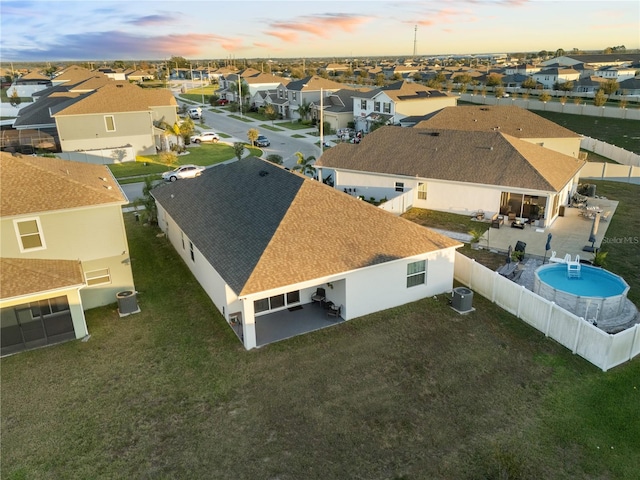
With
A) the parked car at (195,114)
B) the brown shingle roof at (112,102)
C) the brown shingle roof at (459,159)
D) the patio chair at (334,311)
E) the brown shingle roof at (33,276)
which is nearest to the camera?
the brown shingle roof at (33,276)

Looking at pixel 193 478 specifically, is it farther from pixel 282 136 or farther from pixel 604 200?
Result: pixel 282 136

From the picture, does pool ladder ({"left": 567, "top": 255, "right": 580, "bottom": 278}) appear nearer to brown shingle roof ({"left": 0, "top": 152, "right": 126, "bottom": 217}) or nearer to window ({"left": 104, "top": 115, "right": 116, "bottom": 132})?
brown shingle roof ({"left": 0, "top": 152, "right": 126, "bottom": 217})

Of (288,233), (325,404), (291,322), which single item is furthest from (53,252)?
(325,404)

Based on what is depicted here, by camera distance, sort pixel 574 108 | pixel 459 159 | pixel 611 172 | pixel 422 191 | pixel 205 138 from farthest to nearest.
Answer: pixel 574 108
pixel 205 138
pixel 611 172
pixel 422 191
pixel 459 159

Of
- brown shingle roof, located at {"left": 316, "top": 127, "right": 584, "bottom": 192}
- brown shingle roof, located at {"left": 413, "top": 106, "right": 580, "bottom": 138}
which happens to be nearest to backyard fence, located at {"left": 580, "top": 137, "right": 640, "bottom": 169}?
brown shingle roof, located at {"left": 413, "top": 106, "right": 580, "bottom": 138}

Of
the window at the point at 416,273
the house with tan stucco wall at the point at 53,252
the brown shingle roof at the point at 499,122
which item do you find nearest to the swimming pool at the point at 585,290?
the window at the point at 416,273

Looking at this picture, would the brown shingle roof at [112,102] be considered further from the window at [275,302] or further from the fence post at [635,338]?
the fence post at [635,338]

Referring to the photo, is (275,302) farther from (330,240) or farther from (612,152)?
(612,152)

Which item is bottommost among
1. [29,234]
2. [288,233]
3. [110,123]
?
[288,233]
